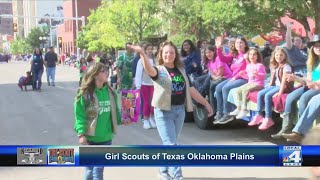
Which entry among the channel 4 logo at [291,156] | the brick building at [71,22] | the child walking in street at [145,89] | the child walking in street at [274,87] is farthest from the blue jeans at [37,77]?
the brick building at [71,22]

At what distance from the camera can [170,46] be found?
5891 millimetres

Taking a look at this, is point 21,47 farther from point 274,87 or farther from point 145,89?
point 274,87

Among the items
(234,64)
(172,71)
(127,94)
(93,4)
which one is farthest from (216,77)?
(93,4)

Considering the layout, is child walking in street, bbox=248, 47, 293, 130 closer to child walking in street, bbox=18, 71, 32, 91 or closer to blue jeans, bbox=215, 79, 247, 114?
blue jeans, bbox=215, 79, 247, 114

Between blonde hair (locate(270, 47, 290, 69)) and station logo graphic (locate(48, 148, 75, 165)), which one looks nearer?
station logo graphic (locate(48, 148, 75, 165))

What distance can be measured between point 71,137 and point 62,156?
19.0 feet

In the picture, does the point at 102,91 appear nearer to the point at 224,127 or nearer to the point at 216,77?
the point at 216,77

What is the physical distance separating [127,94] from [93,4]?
320 ft

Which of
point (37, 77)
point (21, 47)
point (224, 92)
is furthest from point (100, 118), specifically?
point (21, 47)

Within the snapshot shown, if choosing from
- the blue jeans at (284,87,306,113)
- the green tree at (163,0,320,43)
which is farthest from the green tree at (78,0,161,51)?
the blue jeans at (284,87,306,113)

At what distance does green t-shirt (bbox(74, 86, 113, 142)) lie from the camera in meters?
5.03

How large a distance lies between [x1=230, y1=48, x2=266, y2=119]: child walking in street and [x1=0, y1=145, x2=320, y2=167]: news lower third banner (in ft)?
14.3

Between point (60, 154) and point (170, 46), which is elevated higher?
point (170, 46)

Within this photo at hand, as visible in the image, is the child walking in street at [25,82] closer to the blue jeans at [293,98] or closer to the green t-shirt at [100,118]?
the blue jeans at [293,98]
